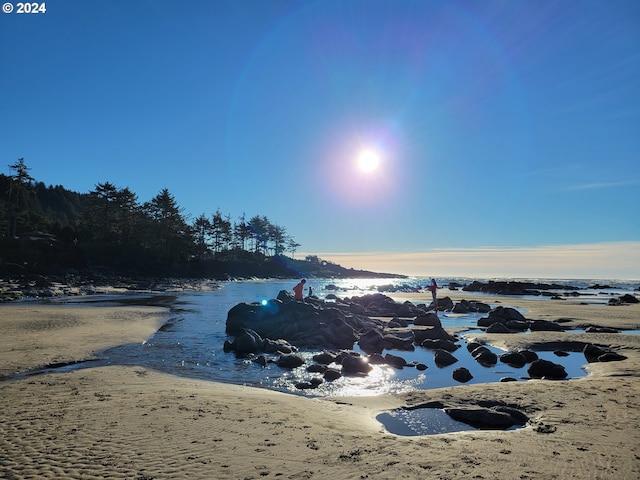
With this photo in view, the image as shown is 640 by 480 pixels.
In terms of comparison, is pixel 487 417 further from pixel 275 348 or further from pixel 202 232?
pixel 202 232

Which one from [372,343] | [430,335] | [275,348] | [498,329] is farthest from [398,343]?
[498,329]

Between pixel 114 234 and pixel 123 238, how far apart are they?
2.57m

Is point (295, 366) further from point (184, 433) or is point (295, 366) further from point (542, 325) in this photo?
point (542, 325)

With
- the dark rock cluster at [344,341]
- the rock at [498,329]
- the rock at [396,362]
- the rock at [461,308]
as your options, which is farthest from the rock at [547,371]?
the rock at [461,308]

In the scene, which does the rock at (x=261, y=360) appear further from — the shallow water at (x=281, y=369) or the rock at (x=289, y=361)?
the rock at (x=289, y=361)

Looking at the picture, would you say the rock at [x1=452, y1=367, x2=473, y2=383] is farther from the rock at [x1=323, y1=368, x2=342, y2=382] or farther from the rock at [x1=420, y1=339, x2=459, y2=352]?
the rock at [x1=420, y1=339, x2=459, y2=352]

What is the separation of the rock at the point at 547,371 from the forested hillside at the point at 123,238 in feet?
220

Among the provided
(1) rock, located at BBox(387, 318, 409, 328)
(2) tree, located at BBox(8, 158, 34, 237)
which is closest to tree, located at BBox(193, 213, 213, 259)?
(2) tree, located at BBox(8, 158, 34, 237)

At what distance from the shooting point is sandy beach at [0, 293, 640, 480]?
6.93 metres

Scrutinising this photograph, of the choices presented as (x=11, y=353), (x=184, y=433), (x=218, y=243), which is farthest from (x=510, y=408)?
(x=218, y=243)

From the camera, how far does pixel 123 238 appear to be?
90812 mm

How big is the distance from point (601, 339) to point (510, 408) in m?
17.4

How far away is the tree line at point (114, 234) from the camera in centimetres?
6569

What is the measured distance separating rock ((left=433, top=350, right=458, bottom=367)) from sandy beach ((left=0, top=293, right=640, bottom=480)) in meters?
5.17
